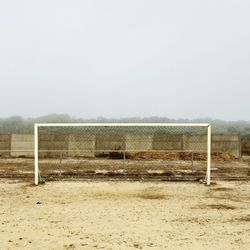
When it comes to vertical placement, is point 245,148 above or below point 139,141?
below

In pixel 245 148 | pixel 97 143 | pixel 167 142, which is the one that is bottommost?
pixel 245 148

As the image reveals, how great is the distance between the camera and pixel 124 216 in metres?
10.9

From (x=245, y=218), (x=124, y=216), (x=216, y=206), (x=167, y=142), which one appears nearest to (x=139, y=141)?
(x=167, y=142)

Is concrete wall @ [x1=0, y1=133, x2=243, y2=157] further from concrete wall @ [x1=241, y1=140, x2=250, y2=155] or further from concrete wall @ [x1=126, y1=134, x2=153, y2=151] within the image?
concrete wall @ [x1=241, y1=140, x2=250, y2=155]

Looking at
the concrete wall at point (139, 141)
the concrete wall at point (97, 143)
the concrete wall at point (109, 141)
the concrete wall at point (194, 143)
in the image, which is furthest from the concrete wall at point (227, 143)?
the concrete wall at point (109, 141)

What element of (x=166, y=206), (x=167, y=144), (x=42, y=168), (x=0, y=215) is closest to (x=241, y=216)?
(x=166, y=206)

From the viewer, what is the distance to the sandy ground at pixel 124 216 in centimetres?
855

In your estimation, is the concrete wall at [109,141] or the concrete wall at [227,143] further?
the concrete wall at [227,143]

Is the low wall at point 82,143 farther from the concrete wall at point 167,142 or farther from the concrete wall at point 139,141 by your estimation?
the concrete wall at point 167,142

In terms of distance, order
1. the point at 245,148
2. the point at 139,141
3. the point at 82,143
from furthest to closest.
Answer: the point at 245,148 → the point at 139,141 → the point at 82,143

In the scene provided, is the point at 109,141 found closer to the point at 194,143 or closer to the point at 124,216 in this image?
the point at 194,143

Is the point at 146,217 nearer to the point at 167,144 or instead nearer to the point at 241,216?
the point at 241,216

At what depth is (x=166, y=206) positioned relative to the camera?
12.3 m

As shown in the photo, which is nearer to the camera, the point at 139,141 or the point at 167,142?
the point at 139,141
